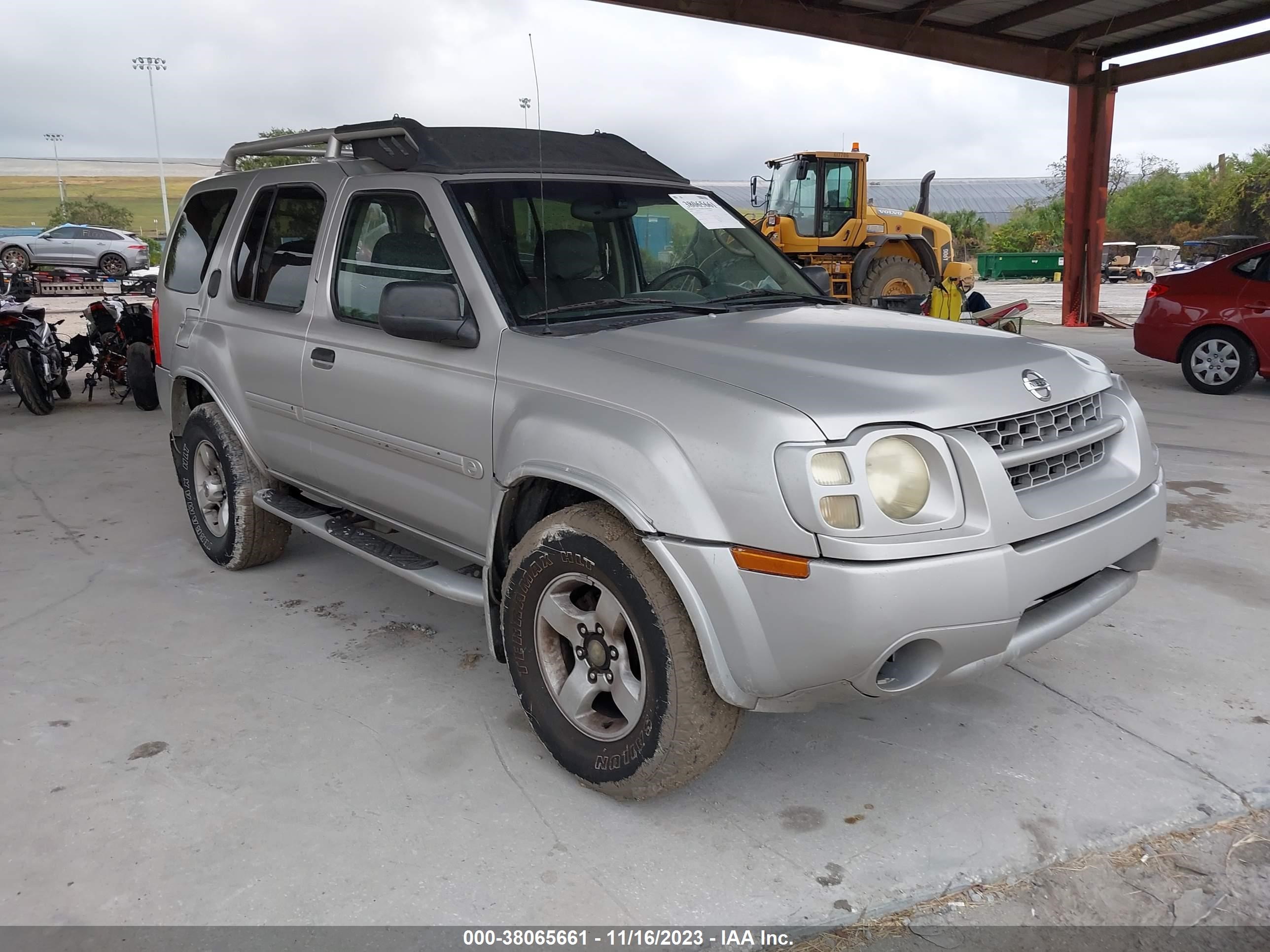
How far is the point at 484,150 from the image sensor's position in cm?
360

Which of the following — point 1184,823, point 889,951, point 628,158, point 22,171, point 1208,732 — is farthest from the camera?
point 22,171

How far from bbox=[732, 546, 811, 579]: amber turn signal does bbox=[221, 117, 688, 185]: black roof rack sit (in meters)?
1.82

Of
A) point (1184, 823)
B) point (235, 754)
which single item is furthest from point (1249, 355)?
point (235, 754)

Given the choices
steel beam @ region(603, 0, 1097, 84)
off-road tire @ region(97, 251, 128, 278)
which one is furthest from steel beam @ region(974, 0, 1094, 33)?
off-road tire @ region(97, 251, 128, 278)

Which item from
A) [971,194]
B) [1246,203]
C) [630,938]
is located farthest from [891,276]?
[971,194]

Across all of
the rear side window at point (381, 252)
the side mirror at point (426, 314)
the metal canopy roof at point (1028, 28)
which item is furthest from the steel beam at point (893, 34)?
the side mirror at point (426, 314)

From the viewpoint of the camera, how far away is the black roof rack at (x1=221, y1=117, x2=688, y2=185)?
138 inches

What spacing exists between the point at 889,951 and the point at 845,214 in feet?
44.2

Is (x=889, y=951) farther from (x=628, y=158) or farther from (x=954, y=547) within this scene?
(x=628, y=158)

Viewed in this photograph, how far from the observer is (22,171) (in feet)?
334

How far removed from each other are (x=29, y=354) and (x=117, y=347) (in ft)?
3.86

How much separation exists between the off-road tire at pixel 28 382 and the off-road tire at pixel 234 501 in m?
Result: 5.33

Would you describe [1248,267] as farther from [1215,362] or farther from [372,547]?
[372,547]

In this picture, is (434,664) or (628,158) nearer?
(434,664)
